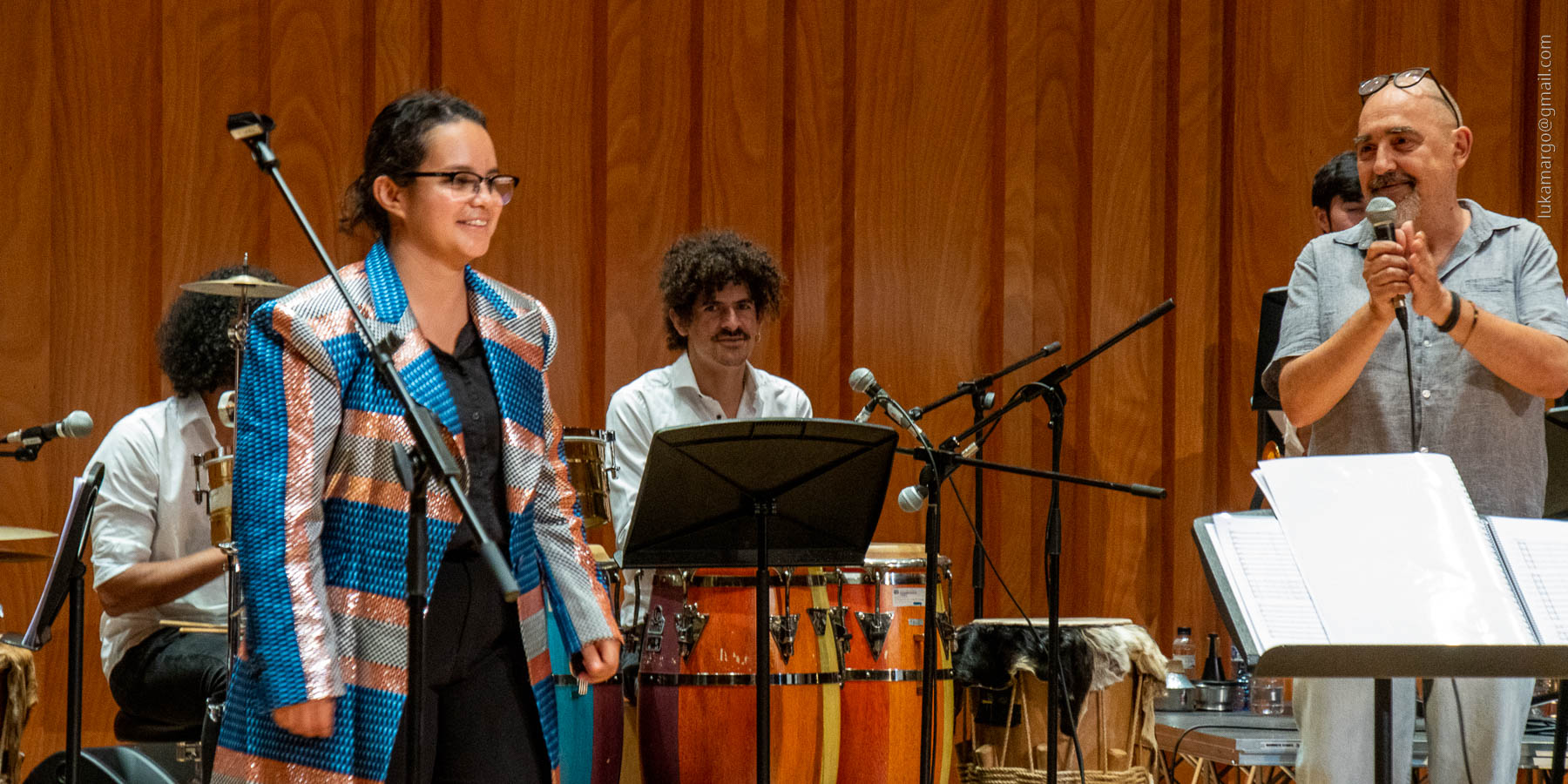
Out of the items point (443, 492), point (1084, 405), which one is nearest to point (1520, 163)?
point (1084, 405)

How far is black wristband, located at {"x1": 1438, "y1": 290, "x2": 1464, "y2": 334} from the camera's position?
2.71m

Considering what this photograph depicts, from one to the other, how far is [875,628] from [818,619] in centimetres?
18

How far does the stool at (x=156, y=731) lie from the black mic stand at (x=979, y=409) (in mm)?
2092

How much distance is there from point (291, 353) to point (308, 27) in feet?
10.7

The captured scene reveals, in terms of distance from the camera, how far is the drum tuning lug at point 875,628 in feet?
12.8

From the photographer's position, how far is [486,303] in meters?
2.49

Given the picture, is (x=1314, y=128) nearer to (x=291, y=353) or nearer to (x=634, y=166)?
(x=634, y=166)

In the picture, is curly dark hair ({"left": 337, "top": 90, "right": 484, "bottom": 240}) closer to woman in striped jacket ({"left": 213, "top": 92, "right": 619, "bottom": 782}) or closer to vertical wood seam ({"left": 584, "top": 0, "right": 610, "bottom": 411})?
woman in striped jacket ({"left": 213, "top": 92, "right": 619, "bottom": 782})

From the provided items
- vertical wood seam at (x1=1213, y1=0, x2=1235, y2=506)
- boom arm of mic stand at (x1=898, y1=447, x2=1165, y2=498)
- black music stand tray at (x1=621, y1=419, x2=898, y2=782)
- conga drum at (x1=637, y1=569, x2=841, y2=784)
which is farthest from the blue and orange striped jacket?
vertical wood seam at (x1=1213, y1=0, x2=1235, y2=506)

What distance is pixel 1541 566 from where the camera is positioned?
7.36 feet

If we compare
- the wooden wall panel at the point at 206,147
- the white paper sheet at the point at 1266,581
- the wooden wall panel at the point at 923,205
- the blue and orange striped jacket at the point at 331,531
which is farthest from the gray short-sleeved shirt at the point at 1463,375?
the wooden wall panel at the point at 206,147

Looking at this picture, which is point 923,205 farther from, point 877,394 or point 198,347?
point 198,347

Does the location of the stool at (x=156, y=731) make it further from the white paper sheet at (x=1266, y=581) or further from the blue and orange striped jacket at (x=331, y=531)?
the white paper sheet at (x=1266, y=581)

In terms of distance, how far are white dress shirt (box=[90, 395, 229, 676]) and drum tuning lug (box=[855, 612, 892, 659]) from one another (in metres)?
1.71
